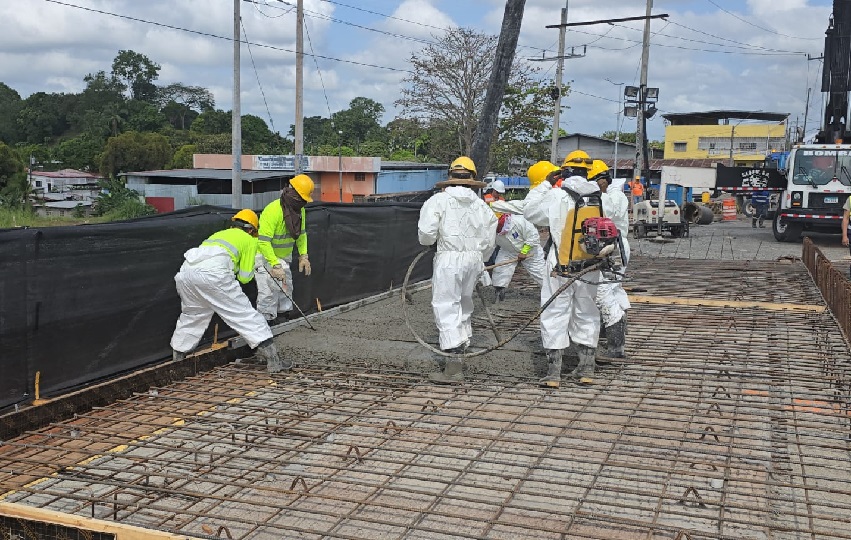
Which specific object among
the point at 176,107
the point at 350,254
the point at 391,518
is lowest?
the point at 391,518

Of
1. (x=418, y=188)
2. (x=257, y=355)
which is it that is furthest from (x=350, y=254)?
(x=418, y=188)

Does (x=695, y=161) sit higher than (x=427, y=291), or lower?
higher

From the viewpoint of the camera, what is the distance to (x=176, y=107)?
250ft

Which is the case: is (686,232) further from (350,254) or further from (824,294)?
(350,254)

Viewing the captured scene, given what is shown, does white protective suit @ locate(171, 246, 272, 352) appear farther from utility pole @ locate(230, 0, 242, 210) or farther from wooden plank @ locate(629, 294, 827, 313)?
utility pole @ locate(230, 0, 242, 210)

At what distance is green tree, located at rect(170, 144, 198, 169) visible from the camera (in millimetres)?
42969

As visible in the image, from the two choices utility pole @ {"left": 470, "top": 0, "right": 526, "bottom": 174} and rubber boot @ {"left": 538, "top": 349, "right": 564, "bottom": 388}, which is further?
utility pole @ {"left": 470, "top": 0, "right": 526, "bottom": 174}

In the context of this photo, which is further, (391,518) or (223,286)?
(223,286)

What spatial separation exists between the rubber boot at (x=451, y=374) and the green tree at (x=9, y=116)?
234 feet

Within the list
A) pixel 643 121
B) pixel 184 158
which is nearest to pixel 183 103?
pixel 184 158

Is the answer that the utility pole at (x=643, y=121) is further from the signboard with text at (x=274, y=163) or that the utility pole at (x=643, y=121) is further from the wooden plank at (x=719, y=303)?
the wooden plank at (x=719, y=303)

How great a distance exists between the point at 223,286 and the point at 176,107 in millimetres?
75788

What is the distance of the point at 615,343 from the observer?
652 centimetres

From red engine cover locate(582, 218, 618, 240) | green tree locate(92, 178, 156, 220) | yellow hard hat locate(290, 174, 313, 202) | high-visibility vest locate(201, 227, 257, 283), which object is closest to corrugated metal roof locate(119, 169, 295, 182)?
green tree locate(92, 178, 156, 220)
